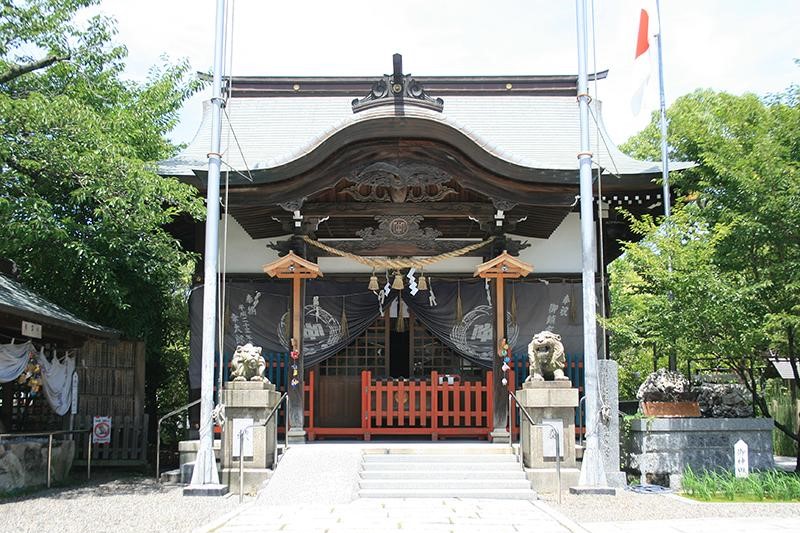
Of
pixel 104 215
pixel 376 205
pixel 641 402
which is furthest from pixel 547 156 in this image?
pixel 104 215

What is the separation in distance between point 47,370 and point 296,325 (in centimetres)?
393

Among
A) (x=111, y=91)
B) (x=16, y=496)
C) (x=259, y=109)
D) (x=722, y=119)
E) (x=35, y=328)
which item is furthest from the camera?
(x=259, y=109)

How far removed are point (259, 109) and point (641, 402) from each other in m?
9.93

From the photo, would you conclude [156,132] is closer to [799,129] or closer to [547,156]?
[547,156]

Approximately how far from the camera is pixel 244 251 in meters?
13.2

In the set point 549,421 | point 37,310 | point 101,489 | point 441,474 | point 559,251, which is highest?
point 559,251

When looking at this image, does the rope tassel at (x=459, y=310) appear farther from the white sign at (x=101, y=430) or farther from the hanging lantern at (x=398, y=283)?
the white sign at (x=101, y=430)

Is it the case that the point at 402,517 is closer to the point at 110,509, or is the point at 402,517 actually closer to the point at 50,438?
the point at 110,509

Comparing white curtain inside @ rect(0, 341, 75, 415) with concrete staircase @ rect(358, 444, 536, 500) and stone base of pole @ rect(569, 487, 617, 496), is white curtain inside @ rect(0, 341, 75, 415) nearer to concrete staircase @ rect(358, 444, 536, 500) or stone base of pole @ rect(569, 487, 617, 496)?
concrete staircase @ rect(358, 444, 536, 500)

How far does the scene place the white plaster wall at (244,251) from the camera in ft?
43.1

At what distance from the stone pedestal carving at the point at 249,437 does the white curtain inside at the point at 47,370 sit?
11.2 feet

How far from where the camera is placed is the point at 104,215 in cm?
1120

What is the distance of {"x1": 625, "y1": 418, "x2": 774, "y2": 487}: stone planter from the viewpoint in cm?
1044

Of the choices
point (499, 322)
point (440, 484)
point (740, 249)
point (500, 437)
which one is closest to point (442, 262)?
point (499, 322)
